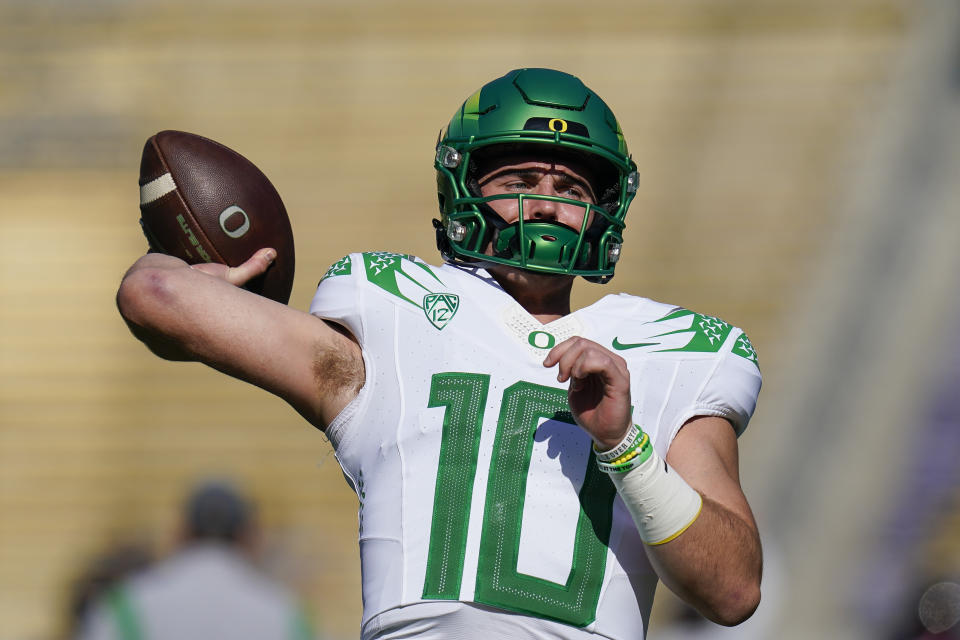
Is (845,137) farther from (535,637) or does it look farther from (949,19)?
(535,637)

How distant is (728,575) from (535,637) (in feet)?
1.04

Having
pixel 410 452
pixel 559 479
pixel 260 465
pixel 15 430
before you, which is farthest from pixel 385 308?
pixel 15 430

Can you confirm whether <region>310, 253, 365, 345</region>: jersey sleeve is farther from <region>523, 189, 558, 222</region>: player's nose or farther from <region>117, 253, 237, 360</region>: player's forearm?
<region>523, 189, 558, 222</region>: player's nose

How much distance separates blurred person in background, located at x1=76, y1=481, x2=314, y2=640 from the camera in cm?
323

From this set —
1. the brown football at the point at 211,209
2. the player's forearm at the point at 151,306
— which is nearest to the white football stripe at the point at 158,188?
the brown football at the point at 211,209

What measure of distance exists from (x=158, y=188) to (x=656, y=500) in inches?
46.5

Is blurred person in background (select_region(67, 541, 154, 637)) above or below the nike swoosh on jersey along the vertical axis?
below

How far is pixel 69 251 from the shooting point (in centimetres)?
753

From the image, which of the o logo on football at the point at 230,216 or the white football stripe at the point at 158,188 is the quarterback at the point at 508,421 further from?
the white football stripe at the point at 158,188

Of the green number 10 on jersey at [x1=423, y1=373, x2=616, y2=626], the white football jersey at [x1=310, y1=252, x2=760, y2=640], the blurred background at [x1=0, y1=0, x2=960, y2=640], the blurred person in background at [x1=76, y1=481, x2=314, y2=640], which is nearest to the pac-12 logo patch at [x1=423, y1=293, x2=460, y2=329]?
the white football jersey at [x1=310, y1=252, x2=760, y2=640]

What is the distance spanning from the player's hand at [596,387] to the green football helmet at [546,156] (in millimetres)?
400

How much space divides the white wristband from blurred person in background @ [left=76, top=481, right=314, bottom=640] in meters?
1.80

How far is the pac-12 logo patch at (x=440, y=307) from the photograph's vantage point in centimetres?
205

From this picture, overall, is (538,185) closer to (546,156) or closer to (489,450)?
(546,156)
